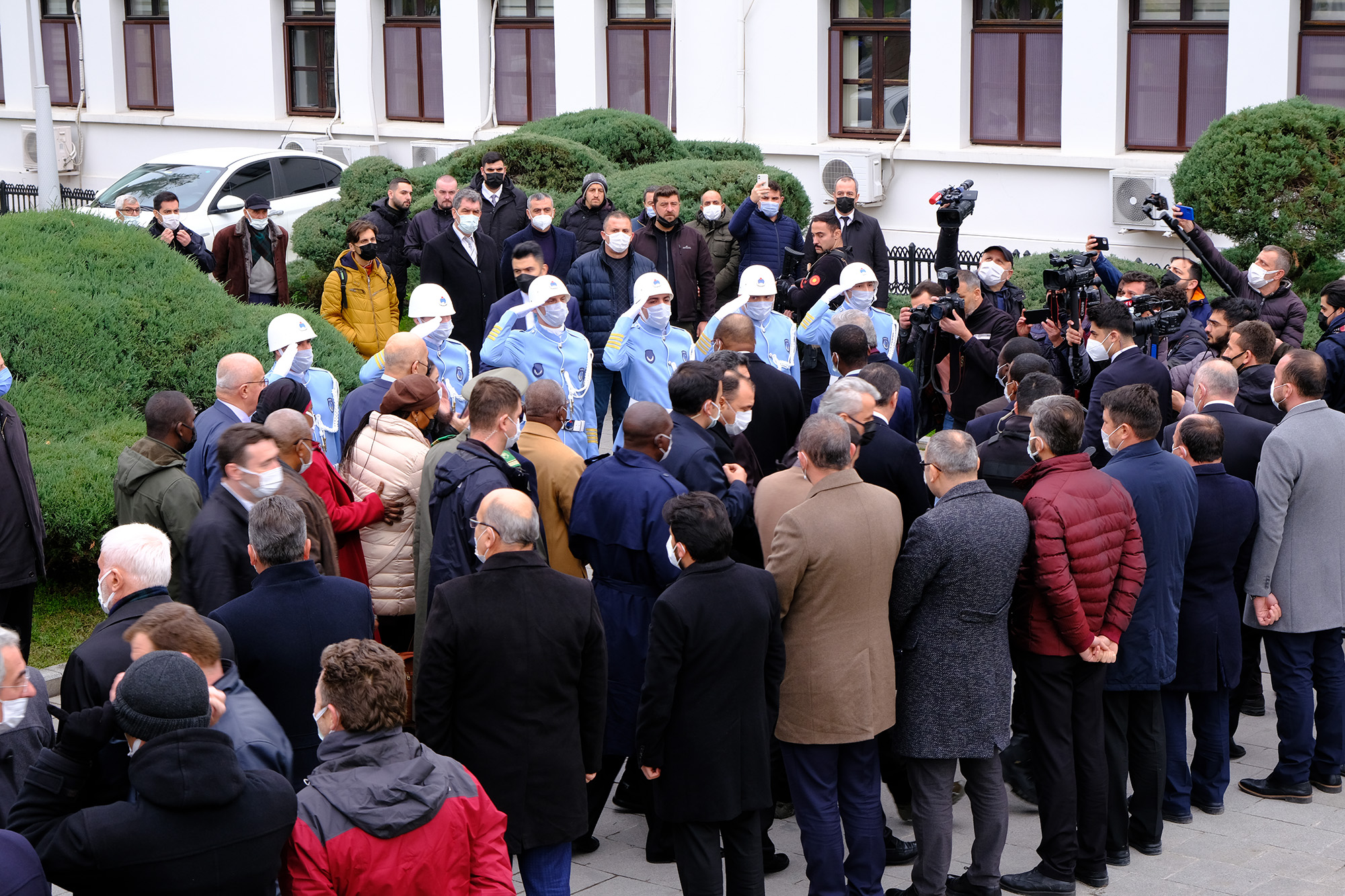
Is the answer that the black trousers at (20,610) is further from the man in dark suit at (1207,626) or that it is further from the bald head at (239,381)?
the man in dark suit at (1207,626)

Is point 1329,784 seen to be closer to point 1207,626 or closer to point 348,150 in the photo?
point 1207,626

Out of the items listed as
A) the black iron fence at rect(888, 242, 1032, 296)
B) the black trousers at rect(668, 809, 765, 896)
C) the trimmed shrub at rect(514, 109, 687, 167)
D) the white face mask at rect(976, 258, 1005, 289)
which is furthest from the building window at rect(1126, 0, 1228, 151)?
the black trousers at rect(668, 809, 765, 896)

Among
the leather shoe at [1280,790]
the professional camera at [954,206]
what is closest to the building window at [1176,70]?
the professional camera at [954,206]

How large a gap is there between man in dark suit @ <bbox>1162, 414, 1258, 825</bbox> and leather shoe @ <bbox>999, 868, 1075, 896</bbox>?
0.92m

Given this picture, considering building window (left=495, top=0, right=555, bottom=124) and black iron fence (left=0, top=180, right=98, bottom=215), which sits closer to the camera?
building window (left=495, top=0, right=555, bottom=124)

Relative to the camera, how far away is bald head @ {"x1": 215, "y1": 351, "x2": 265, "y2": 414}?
706cm

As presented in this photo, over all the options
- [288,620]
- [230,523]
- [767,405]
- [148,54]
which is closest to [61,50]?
[148,54]

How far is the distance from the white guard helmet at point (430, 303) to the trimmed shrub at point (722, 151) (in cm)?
1009

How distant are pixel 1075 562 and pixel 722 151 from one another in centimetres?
1349

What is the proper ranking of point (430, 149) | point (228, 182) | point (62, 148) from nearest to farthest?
point (228, 182), point (430, 149), point (62, 148)

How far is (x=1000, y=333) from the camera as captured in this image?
9.45 metres

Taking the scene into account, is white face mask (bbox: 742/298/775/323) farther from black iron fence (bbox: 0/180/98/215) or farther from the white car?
black iron fence (bbox: 0/180/98/215)

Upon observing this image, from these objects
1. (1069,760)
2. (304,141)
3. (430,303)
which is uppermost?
(304,141)

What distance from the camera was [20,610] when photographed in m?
7.65
